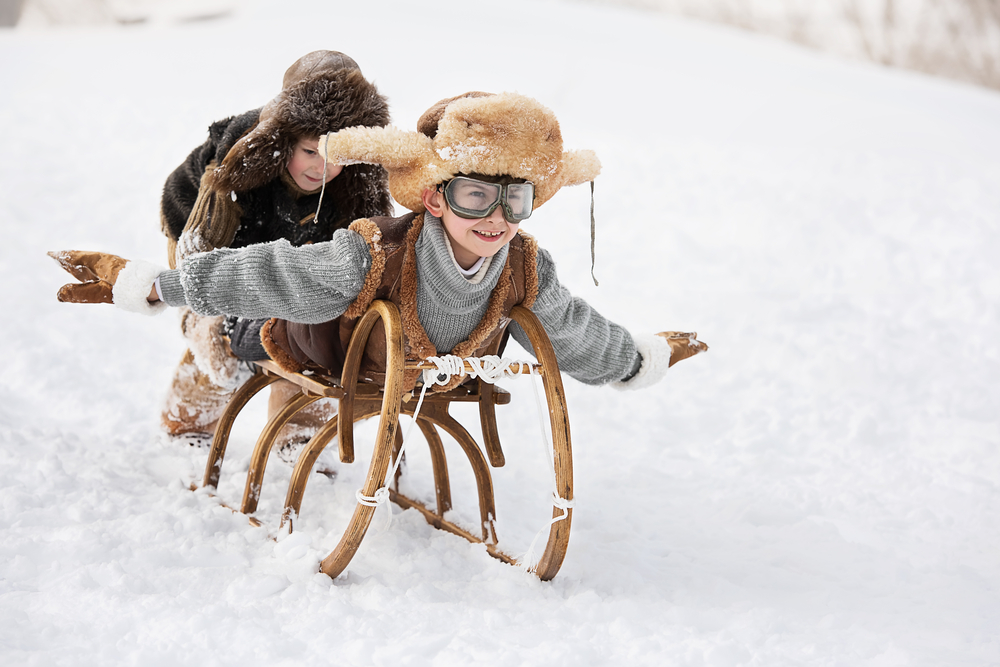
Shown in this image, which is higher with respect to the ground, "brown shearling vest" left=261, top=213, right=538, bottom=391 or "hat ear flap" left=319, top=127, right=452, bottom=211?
"hat ear flap" left=319, top=127, right=452, bottom=211

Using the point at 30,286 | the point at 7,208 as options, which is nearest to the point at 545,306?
the point at 30,286

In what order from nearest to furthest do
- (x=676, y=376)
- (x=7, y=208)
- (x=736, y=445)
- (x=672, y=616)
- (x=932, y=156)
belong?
1. (x=672, y=616)
2. (x=736, y=445)
3. (x=676, y=376)
4. (x=7, y=208)
5. (x=932, y=156)

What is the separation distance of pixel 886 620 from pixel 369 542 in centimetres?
124

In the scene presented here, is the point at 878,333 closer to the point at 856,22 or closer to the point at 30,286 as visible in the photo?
the point at 30,286

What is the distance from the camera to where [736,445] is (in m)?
3.18

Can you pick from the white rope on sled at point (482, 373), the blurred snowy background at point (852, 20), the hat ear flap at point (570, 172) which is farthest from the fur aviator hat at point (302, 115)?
the blurred snowy background at point (852, 20)

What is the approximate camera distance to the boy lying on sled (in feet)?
5.71

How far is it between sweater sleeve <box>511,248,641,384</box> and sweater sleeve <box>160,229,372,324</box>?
0.45 meters

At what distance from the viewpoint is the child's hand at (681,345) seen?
2207 mm

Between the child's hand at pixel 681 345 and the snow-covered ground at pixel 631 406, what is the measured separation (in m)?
0.54

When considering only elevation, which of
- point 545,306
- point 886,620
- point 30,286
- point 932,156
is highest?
point 932,156

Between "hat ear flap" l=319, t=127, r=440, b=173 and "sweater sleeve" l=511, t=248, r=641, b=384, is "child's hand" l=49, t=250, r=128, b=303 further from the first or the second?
"sweater sleeve" l=511, t=248, r=641, b=384

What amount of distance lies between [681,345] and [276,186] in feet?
3.89

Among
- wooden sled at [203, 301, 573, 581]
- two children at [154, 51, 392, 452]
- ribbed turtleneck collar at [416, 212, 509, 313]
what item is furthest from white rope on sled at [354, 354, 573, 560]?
two children at [154, 51, 392, 452]
